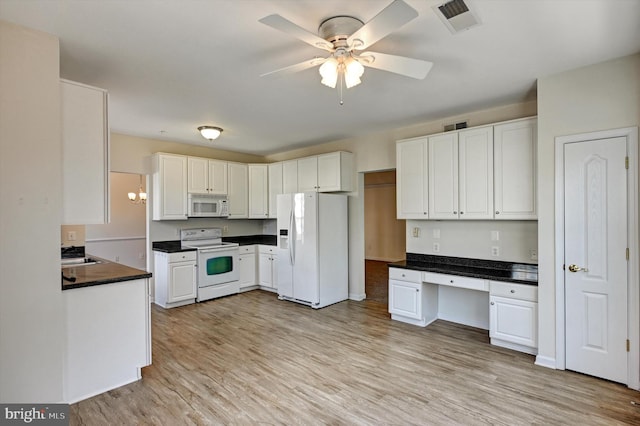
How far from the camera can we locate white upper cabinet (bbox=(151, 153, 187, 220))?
5168 mm

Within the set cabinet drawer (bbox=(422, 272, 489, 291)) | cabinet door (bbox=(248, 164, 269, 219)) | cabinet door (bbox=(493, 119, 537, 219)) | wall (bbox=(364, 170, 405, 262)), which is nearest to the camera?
cabinet door (bbox=(493, 119, 537, 219))

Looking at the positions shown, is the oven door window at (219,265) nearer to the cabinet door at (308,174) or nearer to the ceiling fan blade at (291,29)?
the cabinet door at (308,174)

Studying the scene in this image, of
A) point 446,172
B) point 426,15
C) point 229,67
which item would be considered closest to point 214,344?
point 229,67

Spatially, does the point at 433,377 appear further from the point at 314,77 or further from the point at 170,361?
the point at 314,77

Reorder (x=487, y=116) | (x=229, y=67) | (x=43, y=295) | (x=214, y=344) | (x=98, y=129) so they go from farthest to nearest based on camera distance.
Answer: (x=487, y=116)
(x=214, y=344)
(x=229, y=67)
(x=98, y=129)
(x=43, y=295)

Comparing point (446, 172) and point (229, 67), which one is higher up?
point (229, 67)

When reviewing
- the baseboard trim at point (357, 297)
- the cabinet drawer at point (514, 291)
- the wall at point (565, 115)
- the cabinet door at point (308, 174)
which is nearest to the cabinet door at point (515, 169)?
the wall at point (565, 115)

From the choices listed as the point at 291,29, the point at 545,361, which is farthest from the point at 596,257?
the point at 291,29

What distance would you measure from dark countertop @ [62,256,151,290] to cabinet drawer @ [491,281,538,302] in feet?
11.1

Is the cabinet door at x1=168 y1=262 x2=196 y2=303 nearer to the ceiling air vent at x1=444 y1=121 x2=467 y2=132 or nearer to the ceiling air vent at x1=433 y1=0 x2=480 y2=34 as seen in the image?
the ceiling air vent at x1=444 y1=121 x2=467 y2=132

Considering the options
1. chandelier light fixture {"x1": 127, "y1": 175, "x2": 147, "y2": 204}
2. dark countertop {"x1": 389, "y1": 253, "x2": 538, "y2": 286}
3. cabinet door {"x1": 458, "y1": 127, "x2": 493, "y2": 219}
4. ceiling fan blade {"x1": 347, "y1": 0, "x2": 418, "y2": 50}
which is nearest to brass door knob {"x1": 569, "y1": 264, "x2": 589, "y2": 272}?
dark countertop {"x1": 389, "y1": 253, "x2": 538, "y2": 286}

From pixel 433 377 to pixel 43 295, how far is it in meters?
3.05

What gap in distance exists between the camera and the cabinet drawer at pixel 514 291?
322 centimetres

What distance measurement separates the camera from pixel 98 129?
258 cm
